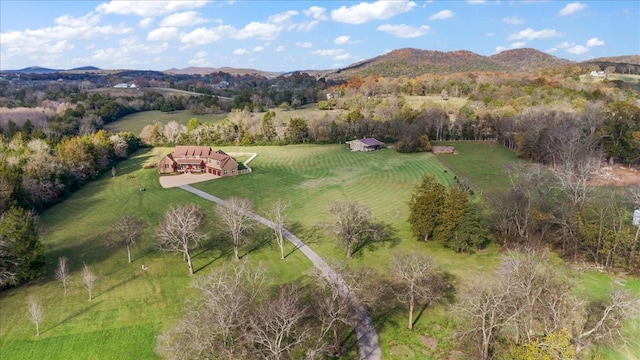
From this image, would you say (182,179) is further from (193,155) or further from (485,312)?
(485,312)

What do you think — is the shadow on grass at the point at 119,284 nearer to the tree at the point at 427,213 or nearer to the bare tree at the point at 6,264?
the bare tree at the point at 6,264

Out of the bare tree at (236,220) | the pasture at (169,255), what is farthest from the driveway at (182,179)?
the bare tree at (236,220)

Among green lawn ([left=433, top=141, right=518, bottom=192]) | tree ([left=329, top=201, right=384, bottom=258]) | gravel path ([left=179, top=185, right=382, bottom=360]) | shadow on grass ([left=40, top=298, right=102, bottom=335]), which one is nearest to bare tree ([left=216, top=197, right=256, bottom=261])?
gravel path ([left=179, top=185, right=382, bottom=360])

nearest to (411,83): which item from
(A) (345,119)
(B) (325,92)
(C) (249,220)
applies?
(B) (325,92)

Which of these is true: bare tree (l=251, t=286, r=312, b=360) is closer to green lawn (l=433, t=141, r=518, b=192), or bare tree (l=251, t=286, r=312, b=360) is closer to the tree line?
the tree line

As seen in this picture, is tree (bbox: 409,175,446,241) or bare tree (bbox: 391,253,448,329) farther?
tree (bbox: 409,175,446,241)

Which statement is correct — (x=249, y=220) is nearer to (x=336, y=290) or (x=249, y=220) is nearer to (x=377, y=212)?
(x=377, y=212)
